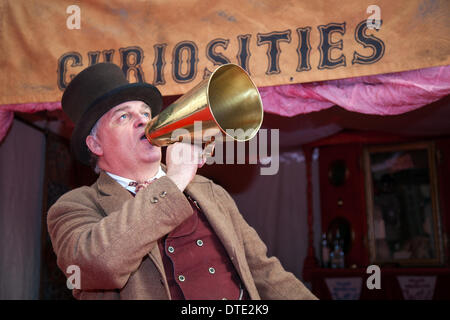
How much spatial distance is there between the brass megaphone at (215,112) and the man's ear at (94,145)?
1.38ft

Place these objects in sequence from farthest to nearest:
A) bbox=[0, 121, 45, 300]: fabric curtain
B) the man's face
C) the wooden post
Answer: the wooden post → bbox=[0, 121, 45, 300]: fabric curtain → the man's face

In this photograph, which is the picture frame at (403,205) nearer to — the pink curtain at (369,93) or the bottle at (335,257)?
the bottle at (335,257)

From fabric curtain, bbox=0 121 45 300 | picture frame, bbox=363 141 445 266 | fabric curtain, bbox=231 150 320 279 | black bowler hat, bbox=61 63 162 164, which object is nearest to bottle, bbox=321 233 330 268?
fabric curtain, bbox=231 150 320 279

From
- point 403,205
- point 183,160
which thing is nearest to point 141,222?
point 183,160

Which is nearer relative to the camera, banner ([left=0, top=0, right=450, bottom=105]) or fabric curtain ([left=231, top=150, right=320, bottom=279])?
Answer: banner ([left=0, top=0, right=450, bottom=105])

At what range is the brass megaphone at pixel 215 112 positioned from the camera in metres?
1.61

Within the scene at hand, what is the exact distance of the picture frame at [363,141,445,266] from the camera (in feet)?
18.5

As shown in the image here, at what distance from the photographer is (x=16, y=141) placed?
4.16 meters

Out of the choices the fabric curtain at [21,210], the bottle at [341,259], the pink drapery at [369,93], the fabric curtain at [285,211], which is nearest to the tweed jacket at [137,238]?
the pink drapery at [369,93]

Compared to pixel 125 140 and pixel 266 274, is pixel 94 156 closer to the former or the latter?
pixel 125 140

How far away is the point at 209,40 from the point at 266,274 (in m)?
1.33

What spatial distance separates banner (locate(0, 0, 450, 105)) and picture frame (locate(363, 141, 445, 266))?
383 centimetres

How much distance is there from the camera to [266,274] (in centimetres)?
212

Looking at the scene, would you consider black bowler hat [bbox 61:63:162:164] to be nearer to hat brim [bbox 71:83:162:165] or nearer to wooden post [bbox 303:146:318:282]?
hat brim [bbox 71:83:162:165]
